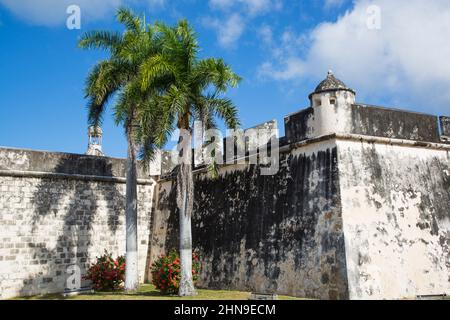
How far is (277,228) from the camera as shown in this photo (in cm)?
1079

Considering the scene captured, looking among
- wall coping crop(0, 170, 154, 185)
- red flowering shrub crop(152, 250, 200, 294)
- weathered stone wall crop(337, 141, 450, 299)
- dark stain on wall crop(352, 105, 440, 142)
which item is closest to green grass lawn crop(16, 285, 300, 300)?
red flowering shrub crop(152, 250, 200, 294)

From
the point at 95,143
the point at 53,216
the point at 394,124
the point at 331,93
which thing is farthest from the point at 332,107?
the point at 95,143

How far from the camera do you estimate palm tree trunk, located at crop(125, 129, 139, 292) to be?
1161 centimetres

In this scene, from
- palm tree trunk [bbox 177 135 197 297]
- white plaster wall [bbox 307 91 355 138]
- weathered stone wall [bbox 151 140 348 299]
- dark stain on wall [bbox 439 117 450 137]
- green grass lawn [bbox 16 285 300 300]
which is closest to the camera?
weathered stone wall [bbox 151 140 348 299]

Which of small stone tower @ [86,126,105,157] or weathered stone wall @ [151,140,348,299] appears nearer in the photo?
weathered stone wall @ [151,140,348,299]

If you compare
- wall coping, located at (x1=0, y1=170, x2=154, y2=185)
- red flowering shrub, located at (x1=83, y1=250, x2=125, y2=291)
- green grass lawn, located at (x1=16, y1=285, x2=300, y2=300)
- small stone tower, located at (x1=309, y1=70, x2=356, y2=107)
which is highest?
small stone tower, located at (x1=309, y1=70, x2=356, y2=107)

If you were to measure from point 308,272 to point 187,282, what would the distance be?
103 inches

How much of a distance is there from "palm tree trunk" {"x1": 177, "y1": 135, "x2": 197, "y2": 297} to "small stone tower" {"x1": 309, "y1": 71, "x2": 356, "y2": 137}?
10.1 feet

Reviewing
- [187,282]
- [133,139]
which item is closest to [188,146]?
[133,139]

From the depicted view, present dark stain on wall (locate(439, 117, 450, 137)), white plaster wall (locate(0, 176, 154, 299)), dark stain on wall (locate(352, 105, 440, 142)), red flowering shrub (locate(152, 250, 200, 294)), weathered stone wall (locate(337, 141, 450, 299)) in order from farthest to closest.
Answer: white plaster wall (locate(0, 176, 154, 299)) < dark stain on wall (locate(439, 117, 450, 137)) < red flowering shrub (locate(152, 250, 200, 294)) < dark stain on wall (locate(352, 105, 440, 142)) < weathered stone wall (locate(337, 141, 450, 299))

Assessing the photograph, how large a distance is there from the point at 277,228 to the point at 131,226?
3815 millimetres

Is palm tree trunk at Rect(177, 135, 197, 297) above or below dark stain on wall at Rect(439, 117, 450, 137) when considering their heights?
below

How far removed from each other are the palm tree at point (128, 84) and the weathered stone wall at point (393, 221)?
5.02 m

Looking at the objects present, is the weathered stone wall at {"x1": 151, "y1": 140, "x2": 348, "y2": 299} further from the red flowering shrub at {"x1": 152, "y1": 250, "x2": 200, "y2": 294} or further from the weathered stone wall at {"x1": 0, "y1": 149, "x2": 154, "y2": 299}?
the weathered stone wall at {"x1": 0, "y1": 149, "x2": 154, "y2": 299}
